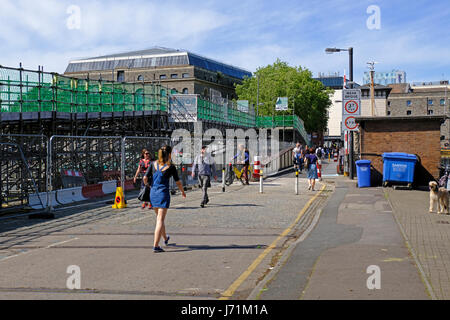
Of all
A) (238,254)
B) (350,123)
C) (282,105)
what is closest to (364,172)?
(350,123)

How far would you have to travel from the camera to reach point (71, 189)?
16719 mm

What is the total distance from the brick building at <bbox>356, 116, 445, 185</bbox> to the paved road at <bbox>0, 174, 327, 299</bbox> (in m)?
8.41

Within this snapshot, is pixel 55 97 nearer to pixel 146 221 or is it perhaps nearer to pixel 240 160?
pixel 240 160

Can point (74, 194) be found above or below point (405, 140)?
below

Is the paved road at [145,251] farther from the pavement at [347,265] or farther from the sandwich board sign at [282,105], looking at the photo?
the sandwich board sign at [282,105]

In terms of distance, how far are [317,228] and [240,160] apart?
13.2 metres

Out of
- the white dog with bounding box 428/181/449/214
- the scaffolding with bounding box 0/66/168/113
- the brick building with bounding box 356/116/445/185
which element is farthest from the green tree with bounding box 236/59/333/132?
the white dog with bounding box 428/181/449/214

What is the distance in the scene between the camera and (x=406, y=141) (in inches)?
863

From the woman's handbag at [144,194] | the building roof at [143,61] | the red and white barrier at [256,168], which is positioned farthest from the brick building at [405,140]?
the building roof at [143,61]

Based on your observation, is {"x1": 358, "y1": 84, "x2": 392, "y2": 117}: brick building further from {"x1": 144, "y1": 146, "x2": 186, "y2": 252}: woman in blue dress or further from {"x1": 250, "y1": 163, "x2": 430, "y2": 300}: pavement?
{"x1": 144, "y1": 146, "x2": 186, "y2": 252}: woman in blue dress

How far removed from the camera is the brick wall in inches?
844

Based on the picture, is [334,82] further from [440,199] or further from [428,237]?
[428,237]

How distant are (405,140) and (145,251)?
1632 centimetres
